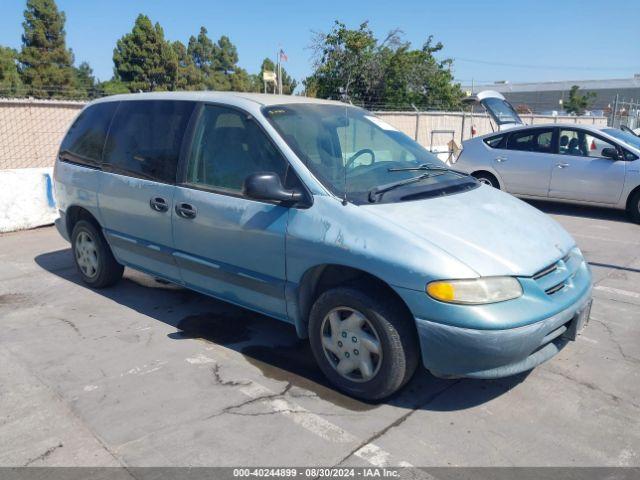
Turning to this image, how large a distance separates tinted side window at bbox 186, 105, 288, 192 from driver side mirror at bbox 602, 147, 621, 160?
277 inches

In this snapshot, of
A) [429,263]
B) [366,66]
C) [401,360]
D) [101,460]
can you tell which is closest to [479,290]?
[429,263]

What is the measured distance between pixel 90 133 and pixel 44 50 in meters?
40.0

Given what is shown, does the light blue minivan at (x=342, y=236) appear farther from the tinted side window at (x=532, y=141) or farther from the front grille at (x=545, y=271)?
the tinted side window at (x=532, y=141)

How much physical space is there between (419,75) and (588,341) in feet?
69.1

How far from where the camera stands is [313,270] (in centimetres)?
353

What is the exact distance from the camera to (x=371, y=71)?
2338 centimetres

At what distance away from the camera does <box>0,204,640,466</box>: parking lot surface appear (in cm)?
295

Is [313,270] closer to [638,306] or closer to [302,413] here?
[302,413]

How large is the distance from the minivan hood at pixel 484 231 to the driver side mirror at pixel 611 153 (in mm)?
5857

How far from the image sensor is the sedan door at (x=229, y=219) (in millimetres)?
3738

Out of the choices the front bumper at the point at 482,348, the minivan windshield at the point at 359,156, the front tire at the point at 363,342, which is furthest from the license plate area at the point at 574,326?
the minivan windshield at the point at 359,156

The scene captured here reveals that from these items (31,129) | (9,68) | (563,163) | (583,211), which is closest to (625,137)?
(563,163)

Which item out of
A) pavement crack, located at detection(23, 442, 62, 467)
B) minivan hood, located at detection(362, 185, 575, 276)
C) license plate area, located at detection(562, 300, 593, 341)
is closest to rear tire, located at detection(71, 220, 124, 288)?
pavement crack, located at detection(23, 442, 62, 467)

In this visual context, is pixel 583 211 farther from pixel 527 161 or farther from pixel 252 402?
pixel 252 402
